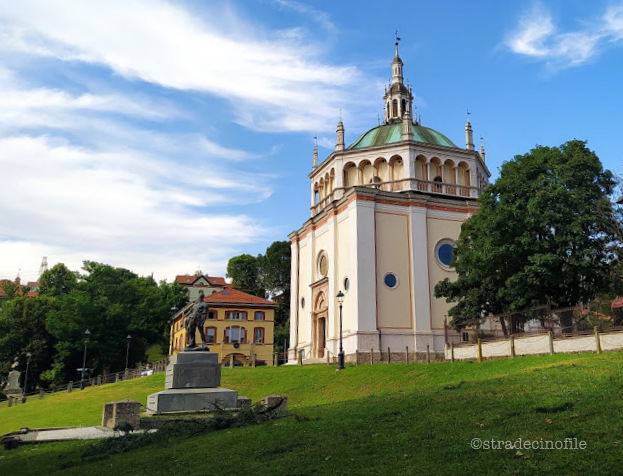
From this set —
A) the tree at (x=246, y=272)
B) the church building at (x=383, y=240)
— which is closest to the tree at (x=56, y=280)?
the tree at (x=246, y=272)

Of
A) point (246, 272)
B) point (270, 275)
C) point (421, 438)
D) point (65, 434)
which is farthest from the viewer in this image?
point (246, 272)

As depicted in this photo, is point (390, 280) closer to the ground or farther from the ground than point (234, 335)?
farther from the ground

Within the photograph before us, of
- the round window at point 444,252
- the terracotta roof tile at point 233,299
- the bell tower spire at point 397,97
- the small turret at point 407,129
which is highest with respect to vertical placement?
the bell tower spire at point 397,97

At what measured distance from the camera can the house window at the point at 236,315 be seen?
189ft

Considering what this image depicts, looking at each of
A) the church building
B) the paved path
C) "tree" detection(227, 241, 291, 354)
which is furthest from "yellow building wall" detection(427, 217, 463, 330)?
"tree" detection(227, 241, 291, 354)

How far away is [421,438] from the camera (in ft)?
29.9

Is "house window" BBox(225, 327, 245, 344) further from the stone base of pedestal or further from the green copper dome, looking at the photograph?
the stone base of pedestal

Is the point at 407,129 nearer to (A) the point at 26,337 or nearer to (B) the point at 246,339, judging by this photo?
(B) the point at 246,339

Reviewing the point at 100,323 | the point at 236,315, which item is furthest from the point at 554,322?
the point at 100,323

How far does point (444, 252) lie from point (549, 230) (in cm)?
1352

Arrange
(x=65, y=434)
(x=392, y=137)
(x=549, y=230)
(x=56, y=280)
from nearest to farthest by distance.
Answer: (x=65, y=434) → (x=549, y=230) → (x=392, y=137) → (x=56, y=280)

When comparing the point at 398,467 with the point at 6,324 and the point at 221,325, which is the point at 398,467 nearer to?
the point at 221,325

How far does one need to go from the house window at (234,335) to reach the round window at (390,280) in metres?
24.6

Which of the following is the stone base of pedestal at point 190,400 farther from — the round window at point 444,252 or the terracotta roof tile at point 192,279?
the terracotta roof tile at point 192,279
